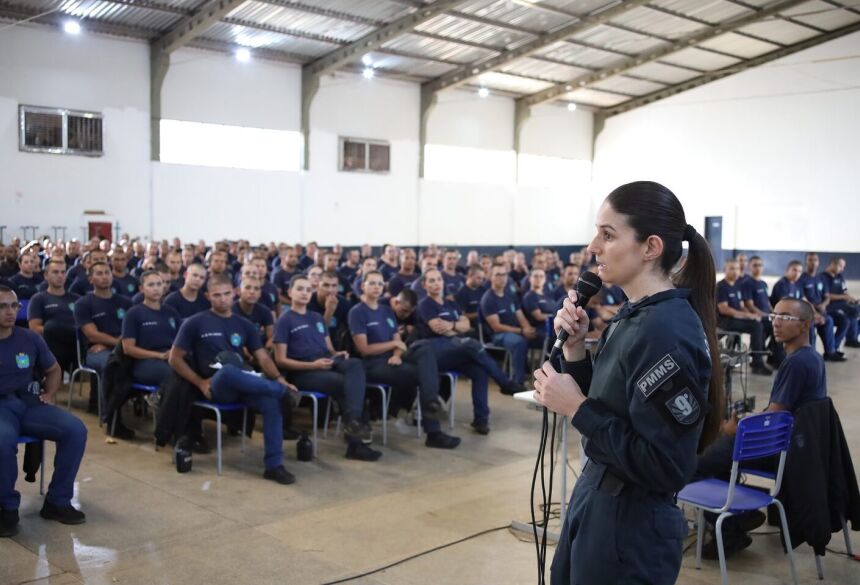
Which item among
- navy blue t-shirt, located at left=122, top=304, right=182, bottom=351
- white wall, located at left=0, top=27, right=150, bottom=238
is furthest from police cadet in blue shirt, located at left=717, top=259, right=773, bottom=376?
white wall, located at left=0, top=27, right=150, bottom=238

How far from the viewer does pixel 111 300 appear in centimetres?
662

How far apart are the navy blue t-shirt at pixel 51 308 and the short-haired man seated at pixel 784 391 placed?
5.30 m

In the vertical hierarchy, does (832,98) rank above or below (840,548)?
above

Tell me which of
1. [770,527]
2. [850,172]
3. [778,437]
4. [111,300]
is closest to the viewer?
[778,437]

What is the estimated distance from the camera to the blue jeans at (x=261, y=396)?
17.1 ft

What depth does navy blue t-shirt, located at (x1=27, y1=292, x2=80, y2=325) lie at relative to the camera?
679 cm

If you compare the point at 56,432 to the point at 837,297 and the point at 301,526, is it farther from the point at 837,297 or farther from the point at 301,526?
the point at 837,297

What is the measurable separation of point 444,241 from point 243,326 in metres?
15.2

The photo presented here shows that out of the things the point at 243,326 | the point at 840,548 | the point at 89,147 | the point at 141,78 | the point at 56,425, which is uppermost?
the point at 141,78

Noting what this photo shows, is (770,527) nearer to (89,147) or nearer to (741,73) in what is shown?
(89,147)

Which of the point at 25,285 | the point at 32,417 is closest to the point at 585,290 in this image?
the point at 32,417

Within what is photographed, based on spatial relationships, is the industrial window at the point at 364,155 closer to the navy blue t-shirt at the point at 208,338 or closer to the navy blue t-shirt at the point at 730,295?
the navy blue t-shirt at the point at 730,295

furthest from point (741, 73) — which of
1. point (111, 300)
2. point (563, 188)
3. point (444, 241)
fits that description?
point (111, 300)

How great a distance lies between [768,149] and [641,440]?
21638 millimetres
